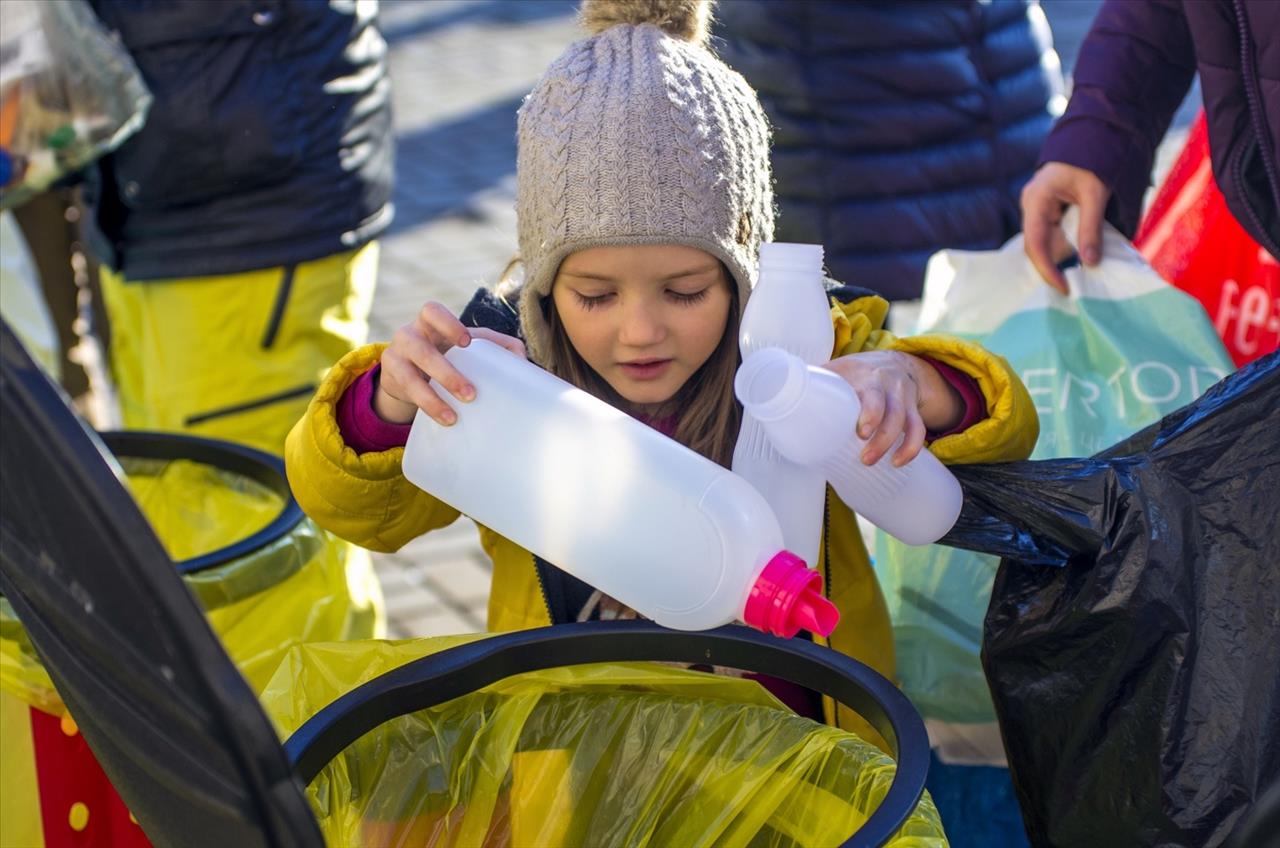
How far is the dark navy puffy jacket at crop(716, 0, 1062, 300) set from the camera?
262 centimetres

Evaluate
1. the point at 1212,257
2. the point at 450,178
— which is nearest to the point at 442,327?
the point at 1212,257

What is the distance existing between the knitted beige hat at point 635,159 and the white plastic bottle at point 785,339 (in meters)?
0.19

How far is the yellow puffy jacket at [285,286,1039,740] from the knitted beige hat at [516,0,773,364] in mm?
163

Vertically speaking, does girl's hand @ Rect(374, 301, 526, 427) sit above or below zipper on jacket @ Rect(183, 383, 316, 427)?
above

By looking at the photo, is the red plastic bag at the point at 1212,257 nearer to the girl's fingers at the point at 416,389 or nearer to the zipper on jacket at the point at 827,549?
the zipper on jacket at the point at 827,549

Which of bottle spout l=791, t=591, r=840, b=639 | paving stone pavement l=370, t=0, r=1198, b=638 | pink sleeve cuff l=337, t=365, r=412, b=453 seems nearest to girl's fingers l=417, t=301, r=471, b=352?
pink sleeve cuff l=337, t=365, r=412, b=453

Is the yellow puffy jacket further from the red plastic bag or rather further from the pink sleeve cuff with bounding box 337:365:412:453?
the red plastic bag

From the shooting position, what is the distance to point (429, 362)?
1385 millimetres

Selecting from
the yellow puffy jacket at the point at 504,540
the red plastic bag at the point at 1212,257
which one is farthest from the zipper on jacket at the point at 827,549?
the red plastic bag at the point at 1212,257

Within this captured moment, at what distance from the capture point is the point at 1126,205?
82.2 inches

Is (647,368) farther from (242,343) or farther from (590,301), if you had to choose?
(242,343)

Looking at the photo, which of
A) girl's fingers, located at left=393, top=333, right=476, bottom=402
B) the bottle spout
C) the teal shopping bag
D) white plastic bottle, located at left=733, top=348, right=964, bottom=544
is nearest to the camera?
the bottle spout

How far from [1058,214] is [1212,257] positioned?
30cm

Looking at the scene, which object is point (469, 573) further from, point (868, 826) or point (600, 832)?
point (868, 826)
